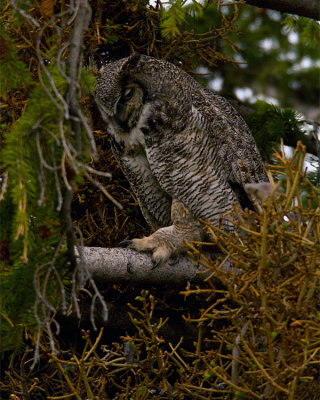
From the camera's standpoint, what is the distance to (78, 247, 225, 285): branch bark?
1831mm

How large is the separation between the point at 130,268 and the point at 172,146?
465 mm

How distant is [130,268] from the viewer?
1926mm

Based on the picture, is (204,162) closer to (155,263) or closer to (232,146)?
(232,146)

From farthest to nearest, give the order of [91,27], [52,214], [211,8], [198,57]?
[211,8], [198,57], [91,27], [52,214]

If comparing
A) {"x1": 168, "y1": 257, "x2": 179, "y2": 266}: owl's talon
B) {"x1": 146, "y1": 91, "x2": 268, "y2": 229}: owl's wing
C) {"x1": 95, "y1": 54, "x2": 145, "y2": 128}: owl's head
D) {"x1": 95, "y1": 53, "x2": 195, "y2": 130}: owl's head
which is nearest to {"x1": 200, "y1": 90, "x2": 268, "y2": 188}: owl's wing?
{"x1": 146, "y1": 91, "x2": 268, "y2": 229}: owl's wing

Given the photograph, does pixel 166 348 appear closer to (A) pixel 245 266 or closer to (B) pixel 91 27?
(A) pixel 245 266

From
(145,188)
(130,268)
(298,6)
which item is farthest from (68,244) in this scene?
(298,6)

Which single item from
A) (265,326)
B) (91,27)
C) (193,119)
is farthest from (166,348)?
(91,27)

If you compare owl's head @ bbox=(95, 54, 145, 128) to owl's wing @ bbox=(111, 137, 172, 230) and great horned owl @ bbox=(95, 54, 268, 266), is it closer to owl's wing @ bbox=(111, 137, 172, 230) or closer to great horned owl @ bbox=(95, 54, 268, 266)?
great horned owl @ bbox=(95, 54, 268, 266)

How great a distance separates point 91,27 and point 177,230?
865 mm

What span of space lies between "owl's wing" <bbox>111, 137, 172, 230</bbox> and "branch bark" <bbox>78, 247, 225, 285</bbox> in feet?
0.86

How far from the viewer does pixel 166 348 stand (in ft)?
7.84

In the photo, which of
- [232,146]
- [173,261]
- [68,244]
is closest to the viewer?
[68,244]

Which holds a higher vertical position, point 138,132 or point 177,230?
point 138,132
